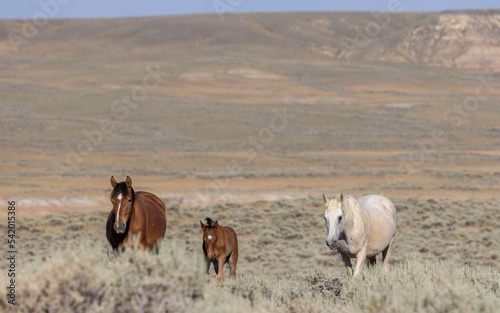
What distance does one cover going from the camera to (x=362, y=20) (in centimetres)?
15862

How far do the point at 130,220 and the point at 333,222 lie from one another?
2.47 metres

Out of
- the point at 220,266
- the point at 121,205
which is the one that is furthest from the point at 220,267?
the point at 121,205

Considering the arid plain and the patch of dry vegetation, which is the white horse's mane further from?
the arid plain

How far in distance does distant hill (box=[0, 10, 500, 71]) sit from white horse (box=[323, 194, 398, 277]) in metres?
109

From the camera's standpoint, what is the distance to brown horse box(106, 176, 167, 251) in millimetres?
7832

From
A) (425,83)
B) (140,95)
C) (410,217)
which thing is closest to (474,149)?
(410,217)

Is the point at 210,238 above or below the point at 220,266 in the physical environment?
above

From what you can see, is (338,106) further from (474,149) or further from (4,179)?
(4,179)

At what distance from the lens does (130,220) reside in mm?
8195

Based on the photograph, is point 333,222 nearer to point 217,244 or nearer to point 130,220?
point 217,244

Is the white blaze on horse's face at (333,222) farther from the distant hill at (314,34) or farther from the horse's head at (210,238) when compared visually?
the distant hill at (314,34)

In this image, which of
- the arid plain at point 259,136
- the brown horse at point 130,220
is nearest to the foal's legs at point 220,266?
the arid plain at point 259,136

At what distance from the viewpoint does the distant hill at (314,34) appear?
117688 mm

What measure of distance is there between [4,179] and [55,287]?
3089cm
